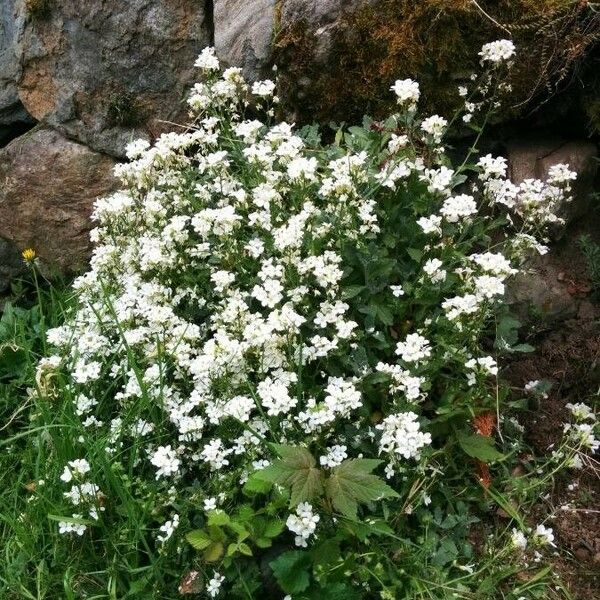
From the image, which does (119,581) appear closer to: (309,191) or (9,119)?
(309,191)

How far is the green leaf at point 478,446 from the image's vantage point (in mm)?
2977

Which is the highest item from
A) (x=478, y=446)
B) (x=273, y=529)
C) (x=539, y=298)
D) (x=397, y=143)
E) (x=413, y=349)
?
(x=397, y=143)

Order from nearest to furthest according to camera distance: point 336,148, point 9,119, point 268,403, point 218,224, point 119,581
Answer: point 268,403
point 119,581
point 218,224
point 336,148
point 9,119

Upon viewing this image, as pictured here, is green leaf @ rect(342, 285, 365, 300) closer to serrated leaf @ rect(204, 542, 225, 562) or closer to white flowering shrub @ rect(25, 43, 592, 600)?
white flowering shrub @ rect(25, 43, 592, 600)

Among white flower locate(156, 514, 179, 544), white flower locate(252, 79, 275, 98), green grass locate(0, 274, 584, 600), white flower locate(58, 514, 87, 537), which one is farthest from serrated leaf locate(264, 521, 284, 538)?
white flower locate(252, 79, 275, 98)

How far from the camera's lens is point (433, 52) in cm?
391

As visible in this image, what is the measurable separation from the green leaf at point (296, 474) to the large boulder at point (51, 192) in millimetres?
2745

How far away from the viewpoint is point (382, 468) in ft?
9.95

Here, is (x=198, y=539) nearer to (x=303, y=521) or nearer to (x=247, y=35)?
(x=303, y=521)

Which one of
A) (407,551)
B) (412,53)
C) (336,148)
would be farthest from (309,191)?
(407,551)

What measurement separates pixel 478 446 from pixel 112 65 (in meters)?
3.24

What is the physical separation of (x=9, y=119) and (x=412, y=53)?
9.09 ft

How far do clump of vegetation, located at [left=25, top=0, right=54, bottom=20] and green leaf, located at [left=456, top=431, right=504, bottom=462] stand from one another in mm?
3633

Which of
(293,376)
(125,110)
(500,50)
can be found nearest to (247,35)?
(125,110)
